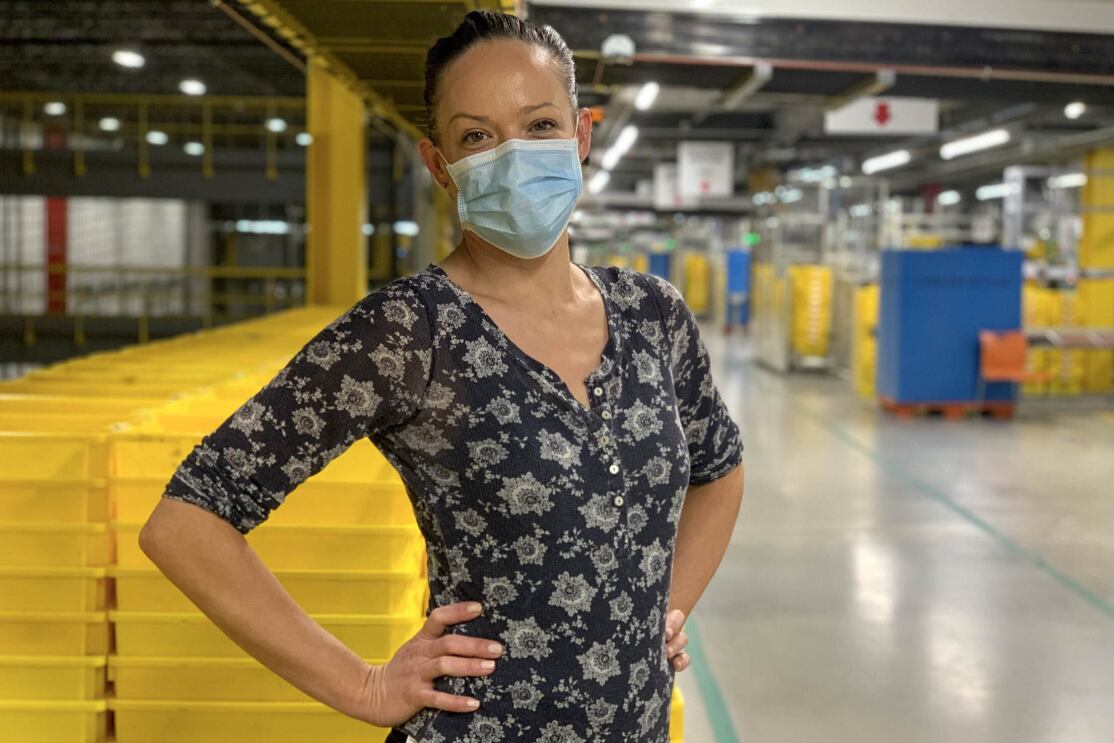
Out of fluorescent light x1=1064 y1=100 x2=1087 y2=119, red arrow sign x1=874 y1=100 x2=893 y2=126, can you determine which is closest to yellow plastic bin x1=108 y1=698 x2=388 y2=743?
red arrow sign x1=874 y1=100 x2=893 y2=126

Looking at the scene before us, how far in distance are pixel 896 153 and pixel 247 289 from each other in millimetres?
12320

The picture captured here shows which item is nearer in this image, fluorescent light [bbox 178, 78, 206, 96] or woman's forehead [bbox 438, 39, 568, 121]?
woman's forehead [bbox 438, 39, 568, 121]

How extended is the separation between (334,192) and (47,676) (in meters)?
7.30

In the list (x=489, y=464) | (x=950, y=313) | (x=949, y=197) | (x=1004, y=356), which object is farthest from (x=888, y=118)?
(x=949, y=197)

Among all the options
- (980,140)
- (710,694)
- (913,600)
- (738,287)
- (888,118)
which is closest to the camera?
(710,694)

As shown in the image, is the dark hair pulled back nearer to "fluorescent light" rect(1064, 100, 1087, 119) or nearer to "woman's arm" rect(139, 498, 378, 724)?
"woman's arm" rect(139, 498, 378, 724)

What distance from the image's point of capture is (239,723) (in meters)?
2.64

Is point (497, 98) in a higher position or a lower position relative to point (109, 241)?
lower

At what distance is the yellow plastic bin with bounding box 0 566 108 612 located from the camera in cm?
262

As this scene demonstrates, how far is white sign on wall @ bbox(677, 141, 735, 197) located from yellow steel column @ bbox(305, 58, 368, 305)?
37.1 ft

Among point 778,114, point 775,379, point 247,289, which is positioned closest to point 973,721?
point 775,379

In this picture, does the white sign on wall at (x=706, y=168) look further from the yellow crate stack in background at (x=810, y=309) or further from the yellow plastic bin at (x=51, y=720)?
the yellow plastic bin at (x=51, y=720)

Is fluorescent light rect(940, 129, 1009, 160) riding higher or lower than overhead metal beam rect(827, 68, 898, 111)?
higher

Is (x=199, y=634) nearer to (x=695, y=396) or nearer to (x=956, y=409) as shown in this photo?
(x=695, y=396)
